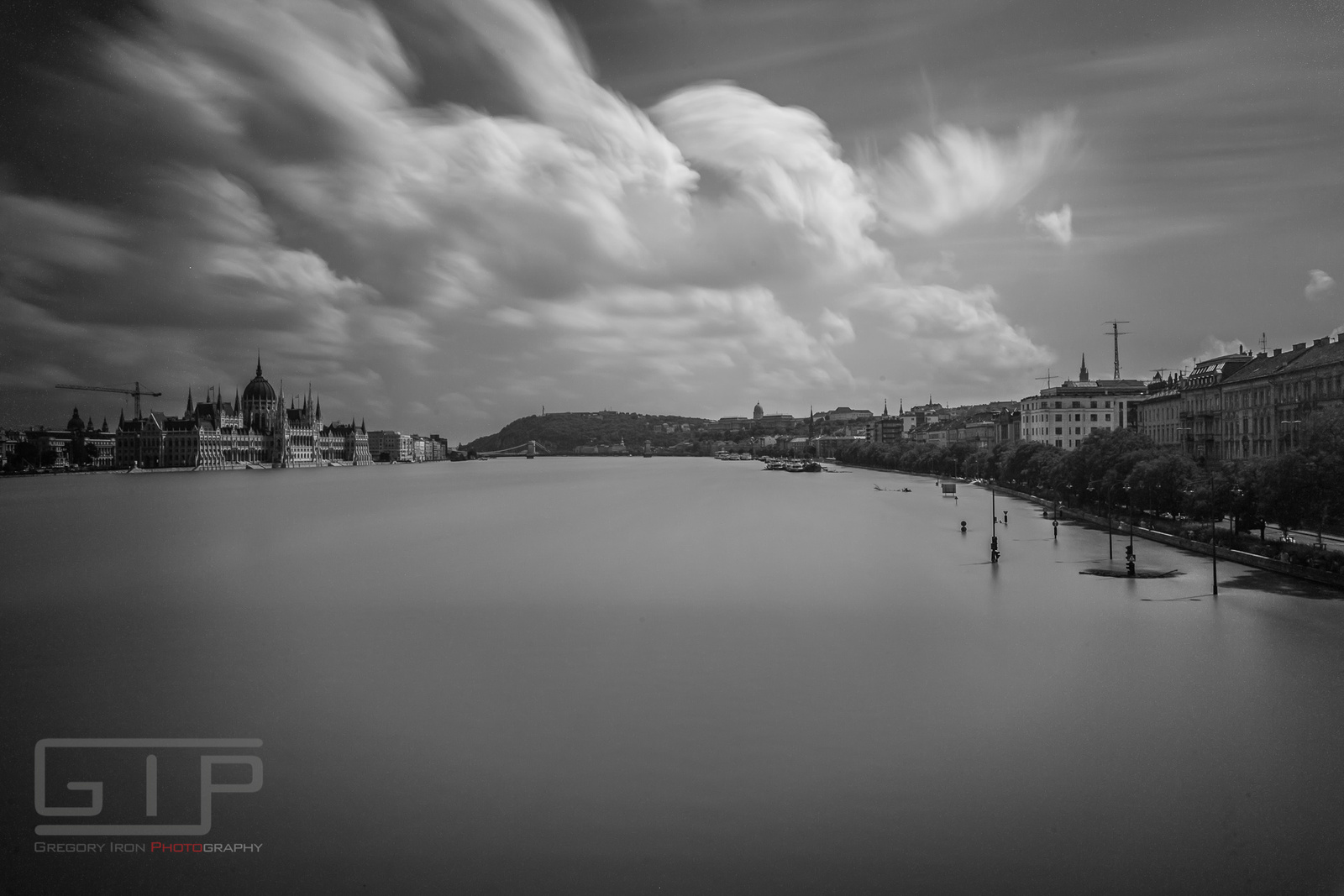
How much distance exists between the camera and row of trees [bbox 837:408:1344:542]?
24547 millimetres

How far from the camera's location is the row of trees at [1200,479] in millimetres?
24547

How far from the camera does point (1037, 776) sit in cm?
1168

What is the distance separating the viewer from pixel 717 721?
14086 millimetres

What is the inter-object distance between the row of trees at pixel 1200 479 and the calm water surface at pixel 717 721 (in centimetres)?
256

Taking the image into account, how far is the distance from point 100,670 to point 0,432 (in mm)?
166467

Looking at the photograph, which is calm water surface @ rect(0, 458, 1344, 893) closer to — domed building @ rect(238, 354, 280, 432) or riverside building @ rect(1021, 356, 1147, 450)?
riverside building @ rect(1021, 356, 1147, 450)

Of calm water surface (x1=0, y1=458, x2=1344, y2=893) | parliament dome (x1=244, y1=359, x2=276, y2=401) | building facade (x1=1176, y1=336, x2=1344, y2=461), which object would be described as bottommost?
calm water surface (x1=0, y1=458, x2=1344, y2=893)

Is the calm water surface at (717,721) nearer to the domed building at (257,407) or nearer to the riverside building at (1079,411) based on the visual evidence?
the riverside building at (1079,411)

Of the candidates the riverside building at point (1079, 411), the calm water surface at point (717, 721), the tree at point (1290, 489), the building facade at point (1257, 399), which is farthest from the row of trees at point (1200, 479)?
the riverside building at point (1079, 411)

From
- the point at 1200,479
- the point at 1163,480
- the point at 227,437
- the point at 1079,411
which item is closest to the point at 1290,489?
the point at 1200,479

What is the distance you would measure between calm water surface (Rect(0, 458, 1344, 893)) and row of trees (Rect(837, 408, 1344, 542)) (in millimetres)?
2563

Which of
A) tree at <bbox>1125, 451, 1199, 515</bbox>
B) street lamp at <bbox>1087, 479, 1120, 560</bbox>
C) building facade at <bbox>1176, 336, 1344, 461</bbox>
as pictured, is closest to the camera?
street lamp at <bbox>1087, 479, 1120, 560</bbox>

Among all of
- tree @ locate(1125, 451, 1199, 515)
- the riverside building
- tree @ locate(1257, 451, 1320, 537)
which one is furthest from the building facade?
the riverside building

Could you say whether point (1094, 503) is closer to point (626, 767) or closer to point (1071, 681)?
point (1071, 681)
